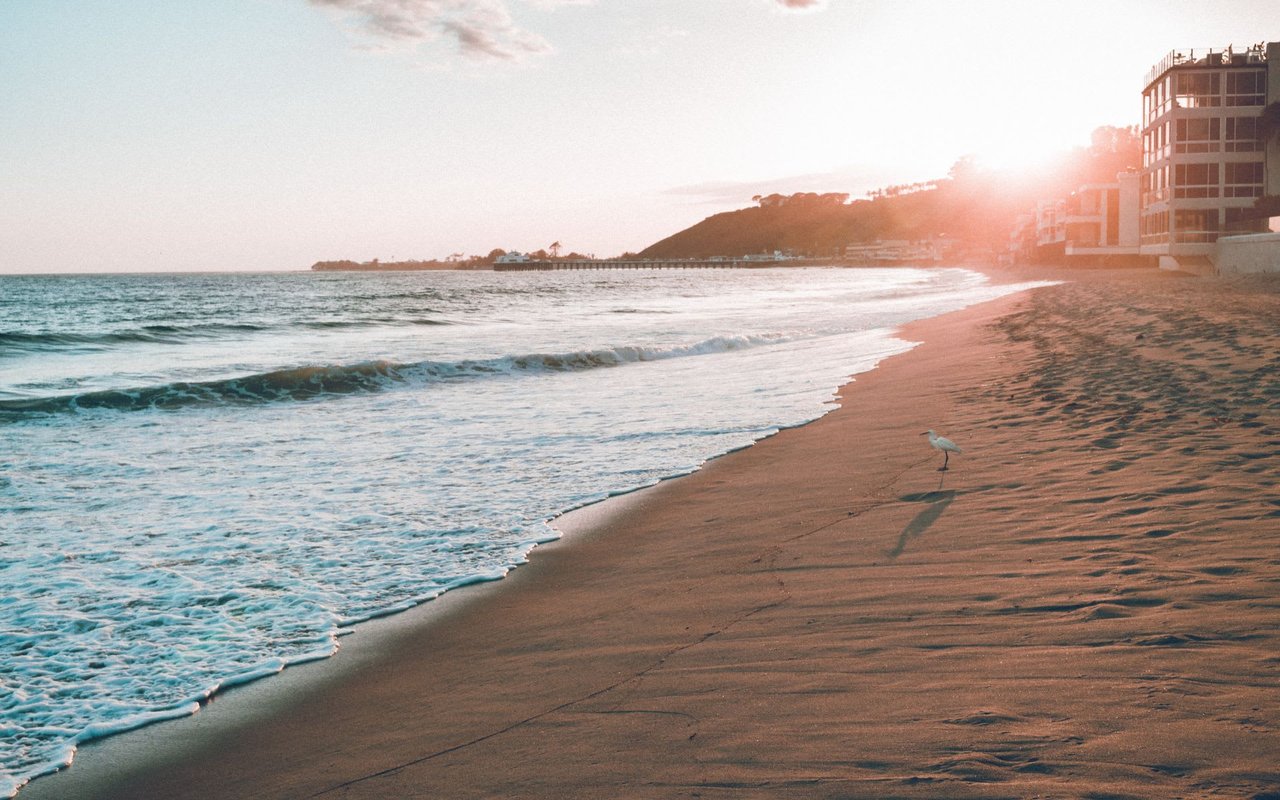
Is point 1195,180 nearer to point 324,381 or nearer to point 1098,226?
point 1098,226

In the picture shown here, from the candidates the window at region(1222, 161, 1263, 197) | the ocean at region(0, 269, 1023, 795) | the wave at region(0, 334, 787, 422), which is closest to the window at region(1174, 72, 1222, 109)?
the window at region(1222, 161, 1263, 197)

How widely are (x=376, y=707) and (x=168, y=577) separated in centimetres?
263

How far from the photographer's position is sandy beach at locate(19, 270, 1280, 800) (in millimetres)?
2842

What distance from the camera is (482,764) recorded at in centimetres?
323

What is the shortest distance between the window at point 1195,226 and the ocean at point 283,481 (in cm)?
3355

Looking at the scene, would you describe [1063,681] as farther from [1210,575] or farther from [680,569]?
[680,569]

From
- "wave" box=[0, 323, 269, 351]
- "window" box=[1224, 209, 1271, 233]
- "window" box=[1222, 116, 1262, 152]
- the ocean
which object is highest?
"window" box=[1222, 116, 1262, 152]

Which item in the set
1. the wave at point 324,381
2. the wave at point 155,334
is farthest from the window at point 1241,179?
the wave at point 155,334

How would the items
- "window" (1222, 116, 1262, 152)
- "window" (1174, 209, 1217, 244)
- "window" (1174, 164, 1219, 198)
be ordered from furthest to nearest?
"window" (1174, 164, 1219, 198)
"window" (1222, 116, 1262, 152)
"window" (1174, 209, 1217, 244)

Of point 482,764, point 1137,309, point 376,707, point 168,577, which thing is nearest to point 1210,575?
point 482,764

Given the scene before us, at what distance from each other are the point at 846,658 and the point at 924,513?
2434mm

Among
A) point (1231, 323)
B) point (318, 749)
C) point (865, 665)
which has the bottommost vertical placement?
point (318, 749)

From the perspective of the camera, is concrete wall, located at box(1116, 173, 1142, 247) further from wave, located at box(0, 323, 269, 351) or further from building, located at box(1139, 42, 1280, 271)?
wave, located at box(0, 323, 269, 351)

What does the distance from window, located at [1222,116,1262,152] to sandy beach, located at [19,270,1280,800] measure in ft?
168
